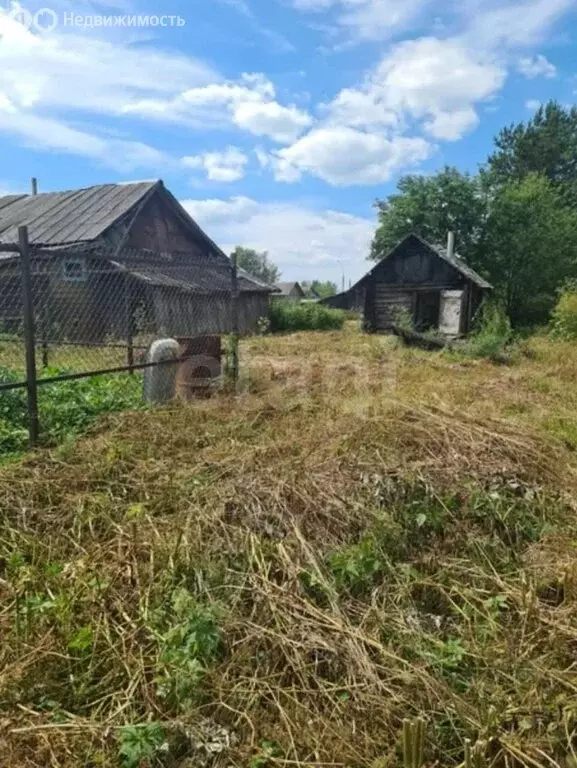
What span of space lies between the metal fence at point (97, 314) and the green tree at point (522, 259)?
54.7ft

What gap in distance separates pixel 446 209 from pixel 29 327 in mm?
27479

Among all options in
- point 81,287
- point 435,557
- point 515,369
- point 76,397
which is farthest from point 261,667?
point 81,287

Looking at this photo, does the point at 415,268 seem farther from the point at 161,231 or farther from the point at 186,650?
the point at 186,650

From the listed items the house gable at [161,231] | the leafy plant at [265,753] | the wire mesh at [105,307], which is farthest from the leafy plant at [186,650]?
the house gable at [161,231]

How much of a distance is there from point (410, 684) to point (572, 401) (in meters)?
6.32

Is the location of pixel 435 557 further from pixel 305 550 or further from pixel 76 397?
pixel 76 397

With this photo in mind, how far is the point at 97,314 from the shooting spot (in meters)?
12.9

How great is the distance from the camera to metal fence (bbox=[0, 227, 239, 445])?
4.53 metres

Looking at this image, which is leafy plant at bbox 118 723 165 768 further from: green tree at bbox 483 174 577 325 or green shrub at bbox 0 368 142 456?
green tree at bbox 483 174 577 325

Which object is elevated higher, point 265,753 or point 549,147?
point 549,147

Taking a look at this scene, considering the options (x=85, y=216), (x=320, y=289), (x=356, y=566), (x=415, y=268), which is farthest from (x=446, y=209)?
(x=320, y=289)

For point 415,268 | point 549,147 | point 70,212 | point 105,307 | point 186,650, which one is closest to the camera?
point 186,650

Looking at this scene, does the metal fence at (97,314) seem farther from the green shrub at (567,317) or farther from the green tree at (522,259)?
the green tree at (522,259)

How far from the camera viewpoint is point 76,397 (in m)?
5.60
